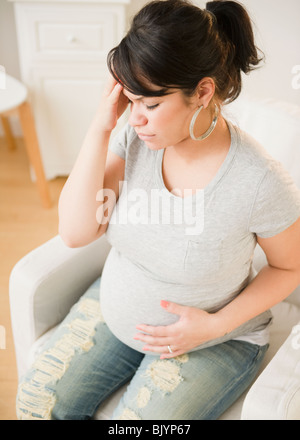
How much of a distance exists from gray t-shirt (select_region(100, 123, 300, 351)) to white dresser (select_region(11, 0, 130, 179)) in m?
1.26

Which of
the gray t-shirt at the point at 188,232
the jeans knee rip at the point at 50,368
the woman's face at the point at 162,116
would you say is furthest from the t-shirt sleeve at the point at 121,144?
the jeans knee rip at the point at 50,368

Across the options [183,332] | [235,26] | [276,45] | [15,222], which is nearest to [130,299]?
[183,332]

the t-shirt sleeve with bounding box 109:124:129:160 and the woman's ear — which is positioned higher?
the woman's ear

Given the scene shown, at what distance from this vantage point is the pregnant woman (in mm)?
791

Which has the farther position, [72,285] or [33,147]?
[33,147]

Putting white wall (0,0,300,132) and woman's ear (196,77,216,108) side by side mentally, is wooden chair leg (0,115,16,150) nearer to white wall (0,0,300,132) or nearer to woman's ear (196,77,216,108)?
white wall (0,0,300,132)

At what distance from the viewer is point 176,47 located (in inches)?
26.5

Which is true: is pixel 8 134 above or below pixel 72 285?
below

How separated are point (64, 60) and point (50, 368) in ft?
5.06

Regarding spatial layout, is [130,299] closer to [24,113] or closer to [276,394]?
[276,394]

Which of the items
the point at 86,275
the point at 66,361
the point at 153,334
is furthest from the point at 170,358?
the point at 86,275

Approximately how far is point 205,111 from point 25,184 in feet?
5.91

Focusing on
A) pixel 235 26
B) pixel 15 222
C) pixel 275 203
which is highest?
pixel 235 26

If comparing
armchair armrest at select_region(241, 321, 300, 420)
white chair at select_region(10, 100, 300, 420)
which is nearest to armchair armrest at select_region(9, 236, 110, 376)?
white chair at select_region(10, 100, 300, 420)
